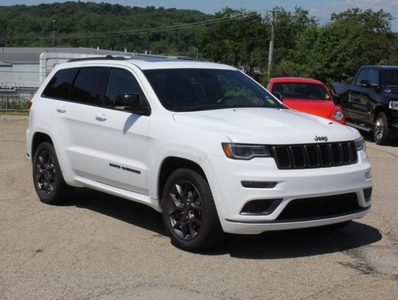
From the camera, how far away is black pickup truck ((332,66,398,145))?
1639cm

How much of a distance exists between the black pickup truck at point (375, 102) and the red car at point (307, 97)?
738 mm

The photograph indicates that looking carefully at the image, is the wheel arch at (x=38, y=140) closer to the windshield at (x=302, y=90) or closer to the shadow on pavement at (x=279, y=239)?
the shadow on pavement at (x=279, y=239)

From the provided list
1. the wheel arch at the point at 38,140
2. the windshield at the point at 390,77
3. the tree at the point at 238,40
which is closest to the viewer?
the wheel arch at the point at 38,140

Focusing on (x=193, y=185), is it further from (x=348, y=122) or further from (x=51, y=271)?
(x=348, y=122)

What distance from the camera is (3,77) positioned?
2032 inches

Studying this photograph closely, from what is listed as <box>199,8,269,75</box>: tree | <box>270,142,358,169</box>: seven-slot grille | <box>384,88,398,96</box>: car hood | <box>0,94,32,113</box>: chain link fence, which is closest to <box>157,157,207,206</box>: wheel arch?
<box>270,142,358,169</box>: seven-slot grille

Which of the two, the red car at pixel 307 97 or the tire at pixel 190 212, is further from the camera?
the red car at pixel 307 97

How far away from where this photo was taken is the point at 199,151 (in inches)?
249

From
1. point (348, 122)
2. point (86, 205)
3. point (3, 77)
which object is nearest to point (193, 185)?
point (86, 205)

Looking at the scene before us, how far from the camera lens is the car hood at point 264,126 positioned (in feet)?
20.5

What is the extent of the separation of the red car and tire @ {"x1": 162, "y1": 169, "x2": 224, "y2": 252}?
27.4ft

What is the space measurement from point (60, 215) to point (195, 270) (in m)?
2.66

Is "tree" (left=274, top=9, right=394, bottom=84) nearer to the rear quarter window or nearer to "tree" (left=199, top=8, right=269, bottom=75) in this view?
"tree" (left=199, top=8, right=269, bottom=75)

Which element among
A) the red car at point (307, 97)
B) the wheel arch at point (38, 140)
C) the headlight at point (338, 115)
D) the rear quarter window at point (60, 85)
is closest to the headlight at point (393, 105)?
the red car at point (307, 97)
